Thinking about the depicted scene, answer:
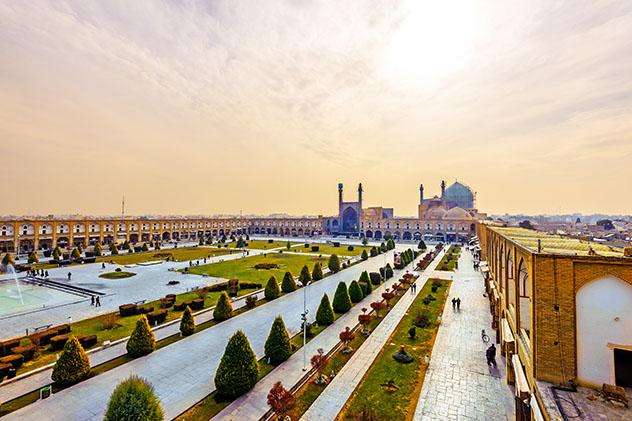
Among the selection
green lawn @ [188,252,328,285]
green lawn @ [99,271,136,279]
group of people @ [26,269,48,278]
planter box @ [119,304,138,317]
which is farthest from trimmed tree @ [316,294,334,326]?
group of people @ [26,269,48,278]

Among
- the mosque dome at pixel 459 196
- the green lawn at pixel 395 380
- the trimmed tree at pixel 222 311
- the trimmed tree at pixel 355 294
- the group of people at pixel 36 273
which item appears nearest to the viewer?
the green lawn at pixel 395 380

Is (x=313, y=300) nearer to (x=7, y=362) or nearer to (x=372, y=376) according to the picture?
(x=372, y=376)

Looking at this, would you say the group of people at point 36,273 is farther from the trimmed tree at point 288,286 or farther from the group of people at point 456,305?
the group of people at point 456,305

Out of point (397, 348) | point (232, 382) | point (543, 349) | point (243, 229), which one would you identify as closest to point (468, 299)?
point (397, 348)

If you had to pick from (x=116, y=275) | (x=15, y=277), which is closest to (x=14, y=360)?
(x=116, y=275)

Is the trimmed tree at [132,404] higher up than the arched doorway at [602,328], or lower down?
lower down

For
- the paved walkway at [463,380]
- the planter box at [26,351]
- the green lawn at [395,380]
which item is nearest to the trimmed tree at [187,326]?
the planter box at [26,351]

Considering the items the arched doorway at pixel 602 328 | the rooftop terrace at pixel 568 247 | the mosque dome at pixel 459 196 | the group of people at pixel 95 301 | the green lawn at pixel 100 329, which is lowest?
the green lawn at pixel 100 329

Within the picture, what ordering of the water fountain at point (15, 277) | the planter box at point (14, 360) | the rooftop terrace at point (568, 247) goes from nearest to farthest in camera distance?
the rooftop terrace at point (568, 247)
the planter box at point (14, 360)
the water fountain at point (15, 277)
